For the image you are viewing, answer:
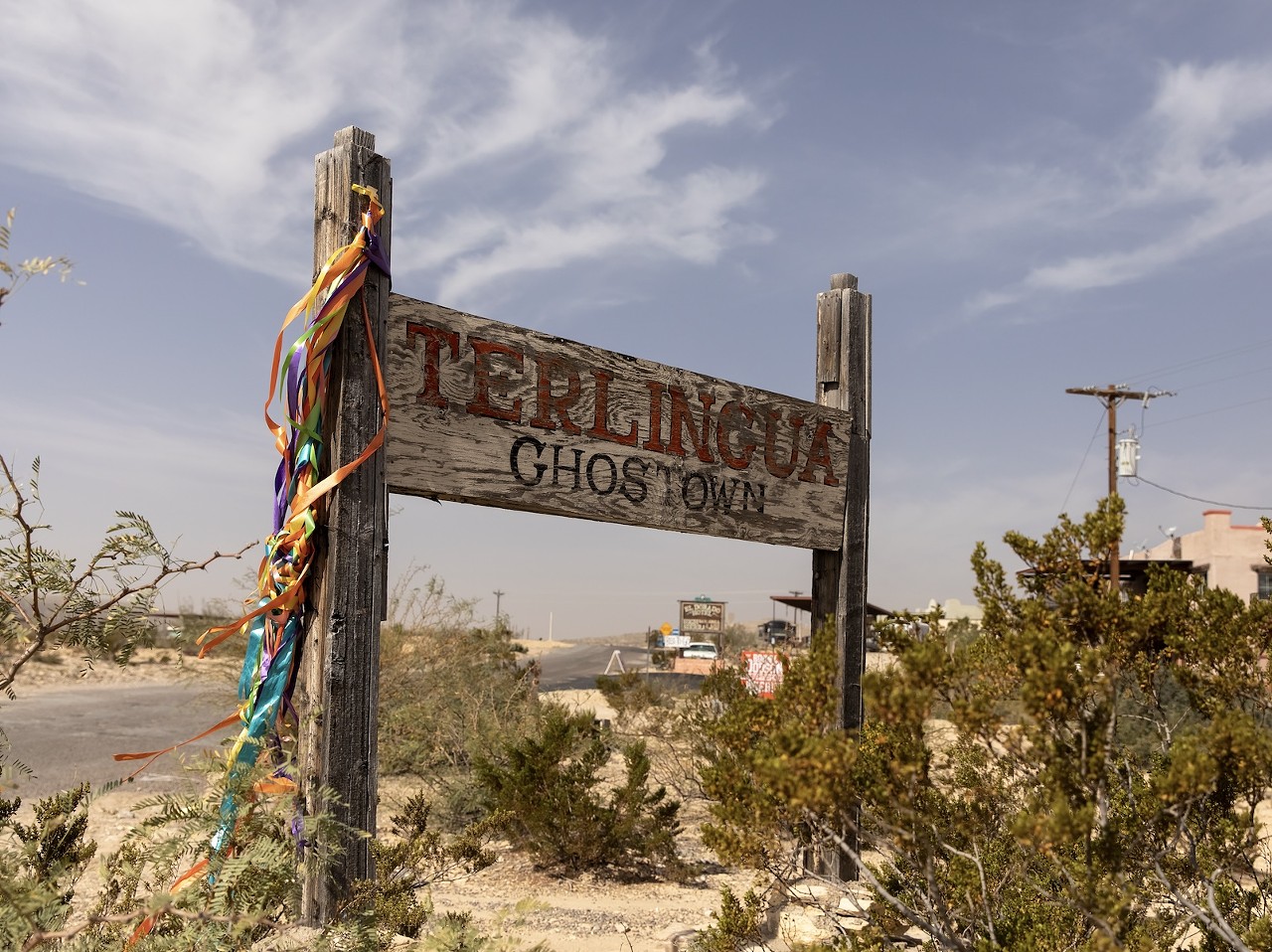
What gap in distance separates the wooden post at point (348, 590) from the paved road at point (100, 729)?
16.4 ft

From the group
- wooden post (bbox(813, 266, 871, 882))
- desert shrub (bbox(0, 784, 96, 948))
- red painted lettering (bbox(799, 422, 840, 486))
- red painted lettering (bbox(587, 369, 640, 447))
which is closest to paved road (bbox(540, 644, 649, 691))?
wooden post (bbox(813, 266, 871, 882))

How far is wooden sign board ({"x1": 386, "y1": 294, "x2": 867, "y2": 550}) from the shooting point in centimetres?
427

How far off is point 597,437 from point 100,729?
555 inches

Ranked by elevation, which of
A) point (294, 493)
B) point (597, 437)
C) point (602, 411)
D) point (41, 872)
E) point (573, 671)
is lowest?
point (573, 671)

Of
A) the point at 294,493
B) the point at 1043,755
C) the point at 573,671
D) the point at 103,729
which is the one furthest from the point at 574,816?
the point at 573,671

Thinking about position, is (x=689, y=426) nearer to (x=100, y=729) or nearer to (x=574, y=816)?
(x=574, y=816)

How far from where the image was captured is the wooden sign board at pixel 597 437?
427 centimetres

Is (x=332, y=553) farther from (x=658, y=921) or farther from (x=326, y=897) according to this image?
(x=658, y=921)

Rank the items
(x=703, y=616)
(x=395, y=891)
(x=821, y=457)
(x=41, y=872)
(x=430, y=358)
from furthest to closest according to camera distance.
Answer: (x=703, y=616) < (x=821, y=457) < (x=430, y=358) < (x=395, y=891) < (x=41, y=872)

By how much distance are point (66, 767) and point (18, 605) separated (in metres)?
10.8

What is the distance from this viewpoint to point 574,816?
7113mm

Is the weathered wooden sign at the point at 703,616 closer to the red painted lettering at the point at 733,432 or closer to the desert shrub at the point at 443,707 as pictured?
the desert shrub at the point at 443,707

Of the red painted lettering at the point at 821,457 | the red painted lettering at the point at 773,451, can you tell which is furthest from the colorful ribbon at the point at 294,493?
the red painted lettering at the point at 821,457

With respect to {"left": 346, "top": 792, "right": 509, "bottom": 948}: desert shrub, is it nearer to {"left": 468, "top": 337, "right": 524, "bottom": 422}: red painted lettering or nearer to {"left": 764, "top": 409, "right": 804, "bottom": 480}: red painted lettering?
{"left": 468, "top": 337, "right": 524, "bottom": 422}: red painted lettering
